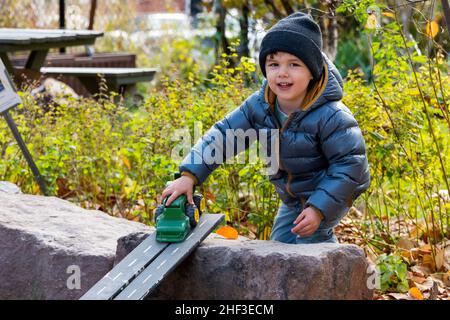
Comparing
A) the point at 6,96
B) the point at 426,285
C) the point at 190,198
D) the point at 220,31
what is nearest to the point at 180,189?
the point at 190,198

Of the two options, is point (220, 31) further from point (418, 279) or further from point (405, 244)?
point (418, 279)

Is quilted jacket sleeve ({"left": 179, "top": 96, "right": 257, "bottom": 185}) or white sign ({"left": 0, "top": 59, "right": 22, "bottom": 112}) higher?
white sign ({"left": 0, "top": 59, "right": 22, "bottom": 112})

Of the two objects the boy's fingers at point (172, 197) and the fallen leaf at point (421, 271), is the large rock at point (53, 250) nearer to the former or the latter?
the boy's fingers at point (172, 197)

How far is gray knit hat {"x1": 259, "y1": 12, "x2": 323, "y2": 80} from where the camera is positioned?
10.5 ft

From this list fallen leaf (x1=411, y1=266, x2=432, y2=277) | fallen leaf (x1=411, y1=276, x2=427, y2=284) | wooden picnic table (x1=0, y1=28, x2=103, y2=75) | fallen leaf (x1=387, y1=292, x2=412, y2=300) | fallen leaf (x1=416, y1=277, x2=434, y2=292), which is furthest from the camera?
wooden picnic table (x1=0, y1=28, x2=103, y2=75)

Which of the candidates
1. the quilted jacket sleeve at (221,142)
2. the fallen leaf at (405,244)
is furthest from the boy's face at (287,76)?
the fallen leaf at (405,244)

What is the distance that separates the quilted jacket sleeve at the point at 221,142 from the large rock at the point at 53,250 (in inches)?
13.7

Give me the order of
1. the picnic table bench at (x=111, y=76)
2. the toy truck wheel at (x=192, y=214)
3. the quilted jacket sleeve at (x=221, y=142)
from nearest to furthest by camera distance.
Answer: the toy truck wheel at (x=192, y=214) → the quilted jacket sleeve at (x=221, y=142) → the picnic table bench at (x=111, y=76)

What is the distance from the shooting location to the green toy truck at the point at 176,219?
305cm

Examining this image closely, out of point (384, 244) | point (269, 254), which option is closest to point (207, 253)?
point (269, 254)

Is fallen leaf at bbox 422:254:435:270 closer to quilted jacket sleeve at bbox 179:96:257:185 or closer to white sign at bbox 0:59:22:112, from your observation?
quilted jacket sleeve at bbox 179:96:257:185

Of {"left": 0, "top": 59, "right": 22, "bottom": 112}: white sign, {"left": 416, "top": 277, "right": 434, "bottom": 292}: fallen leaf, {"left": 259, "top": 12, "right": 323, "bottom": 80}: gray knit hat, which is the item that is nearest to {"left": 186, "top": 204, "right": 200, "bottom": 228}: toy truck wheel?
{"left": 259, "top": 12, "right": 323, "bottom": 80}: gray knit hat
